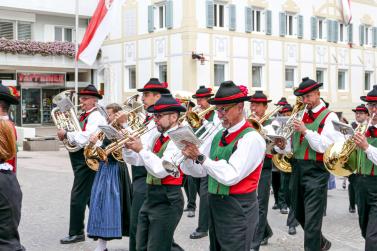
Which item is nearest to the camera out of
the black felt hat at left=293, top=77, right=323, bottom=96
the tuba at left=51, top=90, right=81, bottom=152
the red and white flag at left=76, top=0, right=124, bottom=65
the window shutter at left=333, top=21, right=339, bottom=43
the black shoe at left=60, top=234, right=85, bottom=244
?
the black felt hat at left=293, top=77, right=323, bottom=96

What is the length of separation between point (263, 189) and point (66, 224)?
325 centimetres

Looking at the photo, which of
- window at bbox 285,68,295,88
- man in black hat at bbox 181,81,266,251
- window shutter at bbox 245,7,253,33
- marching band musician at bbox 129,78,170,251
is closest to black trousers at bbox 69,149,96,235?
marching band musician at bbox 129,78,170,251

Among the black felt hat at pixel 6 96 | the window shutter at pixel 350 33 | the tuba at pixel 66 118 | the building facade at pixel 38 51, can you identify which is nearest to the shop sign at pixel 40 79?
the building facade at pixel 38 51

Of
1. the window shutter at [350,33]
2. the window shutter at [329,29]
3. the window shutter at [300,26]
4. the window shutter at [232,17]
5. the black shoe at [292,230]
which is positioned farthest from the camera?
the window shutter at [350,33]

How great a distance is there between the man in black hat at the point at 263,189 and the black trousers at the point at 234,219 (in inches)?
88.8

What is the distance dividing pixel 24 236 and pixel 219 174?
4.53 meters

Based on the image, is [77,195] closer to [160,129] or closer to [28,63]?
[160,129]

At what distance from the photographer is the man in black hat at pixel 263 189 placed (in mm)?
7157

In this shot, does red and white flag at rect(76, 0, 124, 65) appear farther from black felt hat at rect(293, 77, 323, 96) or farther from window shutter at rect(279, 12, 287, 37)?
window shutter at rect(279, 12, 287, 37)

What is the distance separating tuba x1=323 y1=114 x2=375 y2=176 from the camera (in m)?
6.20

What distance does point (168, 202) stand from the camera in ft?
17.5

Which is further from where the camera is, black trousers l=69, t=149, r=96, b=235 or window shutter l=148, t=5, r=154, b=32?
window shutter l=148, t=5, r=154, b=32

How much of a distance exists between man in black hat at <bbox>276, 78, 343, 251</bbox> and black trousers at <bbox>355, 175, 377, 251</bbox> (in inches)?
23.4

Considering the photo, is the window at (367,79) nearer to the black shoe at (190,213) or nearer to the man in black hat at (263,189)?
the black shoe at (190,213)
